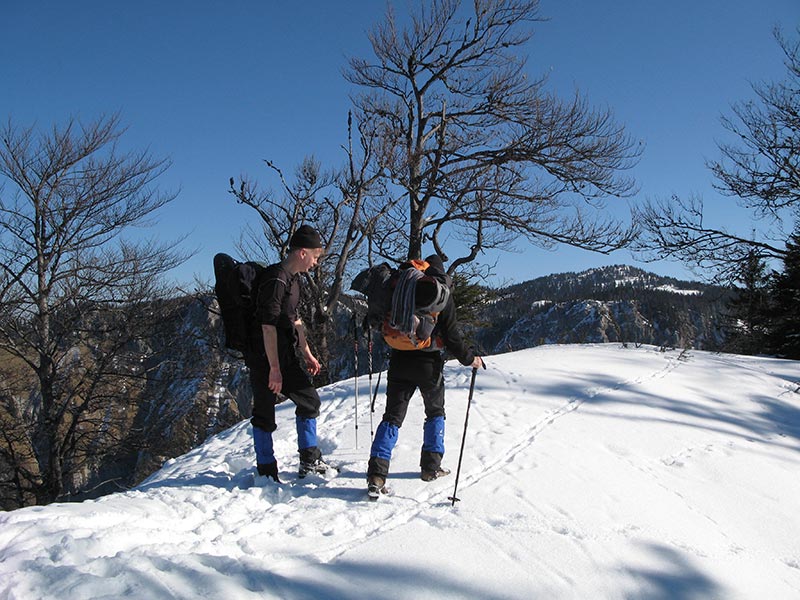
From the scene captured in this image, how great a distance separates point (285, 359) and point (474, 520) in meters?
1.88

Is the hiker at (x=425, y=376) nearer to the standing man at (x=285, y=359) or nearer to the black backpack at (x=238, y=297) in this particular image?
the standing man at (x=285, y=359)

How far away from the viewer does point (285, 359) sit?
3.88 meters

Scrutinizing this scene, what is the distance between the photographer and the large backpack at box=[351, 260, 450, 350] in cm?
358

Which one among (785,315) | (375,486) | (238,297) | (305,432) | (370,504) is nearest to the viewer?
(370,504)

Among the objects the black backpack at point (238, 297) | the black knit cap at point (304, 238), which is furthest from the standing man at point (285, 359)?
the black backpack at point (238, 297)

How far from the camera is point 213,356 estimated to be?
13883 millimetres

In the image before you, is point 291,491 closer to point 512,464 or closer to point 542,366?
point 512,464

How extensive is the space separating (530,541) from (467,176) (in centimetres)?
1092

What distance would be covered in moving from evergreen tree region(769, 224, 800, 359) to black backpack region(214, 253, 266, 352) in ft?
65.4

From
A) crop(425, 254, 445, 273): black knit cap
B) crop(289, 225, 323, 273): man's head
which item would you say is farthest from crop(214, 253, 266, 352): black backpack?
crop(425, 254, 445, 273): black knit cap

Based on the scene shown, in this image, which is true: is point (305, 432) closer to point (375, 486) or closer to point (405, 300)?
point (375, 486)

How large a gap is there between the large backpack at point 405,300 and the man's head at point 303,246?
0.43m

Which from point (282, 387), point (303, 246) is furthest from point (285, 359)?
point (303, 246)

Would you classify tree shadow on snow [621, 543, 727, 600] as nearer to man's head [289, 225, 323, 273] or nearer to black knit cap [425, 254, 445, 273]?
black knit cap [425, 254, 445, 273]
